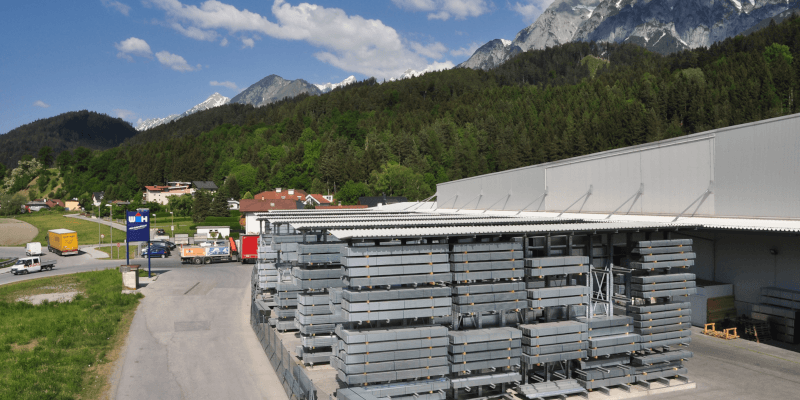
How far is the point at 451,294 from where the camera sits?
570 inches

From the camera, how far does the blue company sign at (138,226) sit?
135ft

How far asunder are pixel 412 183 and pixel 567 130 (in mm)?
34171

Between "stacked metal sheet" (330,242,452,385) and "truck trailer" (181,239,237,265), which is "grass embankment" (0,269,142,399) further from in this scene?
"truck trailer" (181,239,237,265)

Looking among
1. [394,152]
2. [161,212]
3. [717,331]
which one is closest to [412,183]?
[394,152]

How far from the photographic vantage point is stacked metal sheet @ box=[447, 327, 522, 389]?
14250mm

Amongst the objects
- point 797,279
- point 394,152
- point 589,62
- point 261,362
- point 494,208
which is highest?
point 589,62

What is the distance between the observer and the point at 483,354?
570 inches

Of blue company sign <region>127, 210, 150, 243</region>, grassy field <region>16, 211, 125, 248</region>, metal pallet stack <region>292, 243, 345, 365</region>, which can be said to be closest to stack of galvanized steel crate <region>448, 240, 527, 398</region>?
metal pallet stack <region>292, 243, 345, 365</region>

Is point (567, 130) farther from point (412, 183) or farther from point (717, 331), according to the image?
point (717, 331)

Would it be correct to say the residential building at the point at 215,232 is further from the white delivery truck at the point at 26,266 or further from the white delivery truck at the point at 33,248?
the white delivery truck at the point at 26,266

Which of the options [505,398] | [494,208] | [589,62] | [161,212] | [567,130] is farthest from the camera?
[589,62]

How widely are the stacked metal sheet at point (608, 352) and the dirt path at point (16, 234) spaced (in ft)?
296

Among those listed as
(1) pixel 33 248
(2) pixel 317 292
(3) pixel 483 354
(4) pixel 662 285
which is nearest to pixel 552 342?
(3) pixel 483 354

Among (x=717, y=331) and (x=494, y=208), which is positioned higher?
(x=494, y=208)
